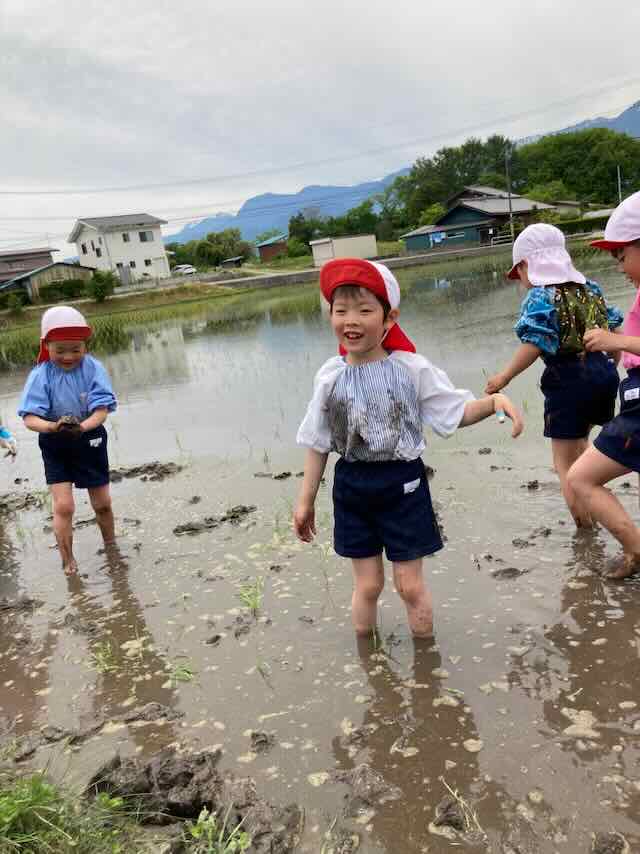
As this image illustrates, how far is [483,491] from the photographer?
5.14 meters

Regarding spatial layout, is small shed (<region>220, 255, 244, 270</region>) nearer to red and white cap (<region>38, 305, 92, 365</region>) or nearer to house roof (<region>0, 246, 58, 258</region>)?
house roof (<region>0, 246, 58, 258</region>)

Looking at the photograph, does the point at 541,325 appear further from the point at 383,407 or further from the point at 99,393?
the point at 99,393

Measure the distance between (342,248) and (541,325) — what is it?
5223cm

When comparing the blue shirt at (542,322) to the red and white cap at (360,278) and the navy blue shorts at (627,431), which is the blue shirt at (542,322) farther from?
the red and white cap at (360,278)

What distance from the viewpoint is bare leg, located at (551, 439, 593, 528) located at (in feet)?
13.4

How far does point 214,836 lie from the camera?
7.23 ft

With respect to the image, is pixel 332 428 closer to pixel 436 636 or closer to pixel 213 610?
pixel 436 636

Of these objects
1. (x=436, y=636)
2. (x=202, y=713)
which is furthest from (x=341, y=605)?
(x=202, y=713)

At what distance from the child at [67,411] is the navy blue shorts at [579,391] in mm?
3037

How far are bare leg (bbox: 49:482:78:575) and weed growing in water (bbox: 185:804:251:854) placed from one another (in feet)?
10.0

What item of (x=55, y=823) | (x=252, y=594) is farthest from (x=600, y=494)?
(x=55, y=823)

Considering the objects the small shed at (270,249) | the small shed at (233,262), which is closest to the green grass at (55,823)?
the small shed at (233,262)

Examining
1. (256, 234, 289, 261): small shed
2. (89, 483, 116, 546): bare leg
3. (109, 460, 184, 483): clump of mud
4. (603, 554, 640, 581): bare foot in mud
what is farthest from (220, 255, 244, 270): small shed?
(603, 554, 640, 581): bare foot in mud

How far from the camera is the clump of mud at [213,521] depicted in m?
5.36
